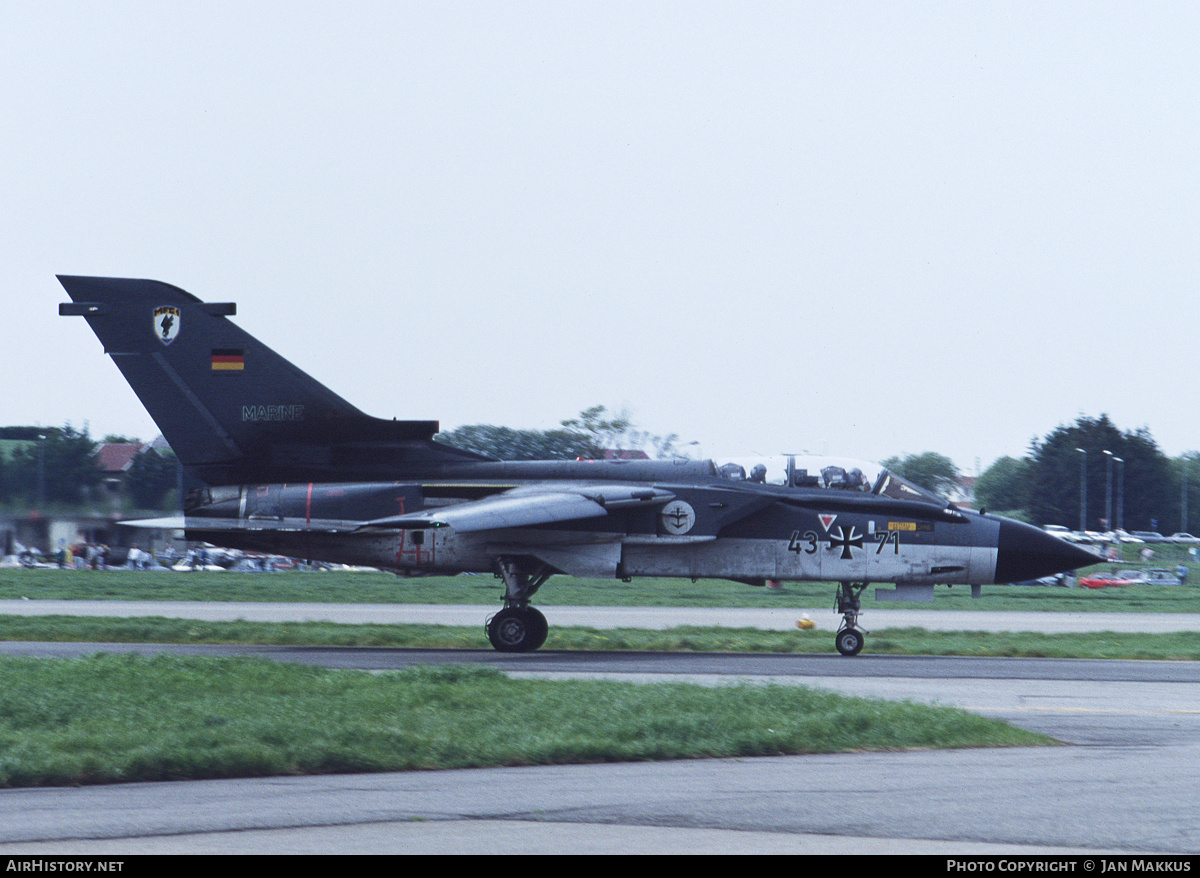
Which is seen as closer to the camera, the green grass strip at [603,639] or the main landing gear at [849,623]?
the main landing gear at [849,623]

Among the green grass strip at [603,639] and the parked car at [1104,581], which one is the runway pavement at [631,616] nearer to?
the green grass strip at [603,639]

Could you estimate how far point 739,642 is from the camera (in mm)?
22188

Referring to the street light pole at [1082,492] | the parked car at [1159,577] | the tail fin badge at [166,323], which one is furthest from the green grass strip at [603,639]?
the street light pole at [1082,492]

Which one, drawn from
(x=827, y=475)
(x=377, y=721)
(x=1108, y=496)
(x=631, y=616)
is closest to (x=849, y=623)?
(x=827, y=475)

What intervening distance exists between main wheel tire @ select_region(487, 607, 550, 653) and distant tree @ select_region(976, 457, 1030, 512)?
75.8 meters

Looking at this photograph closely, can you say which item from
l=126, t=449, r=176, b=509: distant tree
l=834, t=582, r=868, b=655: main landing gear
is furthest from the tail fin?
l=834, t=582, r=868, b=655: main landing gear

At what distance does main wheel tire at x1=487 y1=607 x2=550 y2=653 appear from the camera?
67.4 feet

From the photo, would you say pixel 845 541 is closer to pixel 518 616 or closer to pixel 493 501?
pixel 518 616

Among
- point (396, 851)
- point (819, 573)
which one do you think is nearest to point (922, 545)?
point (819, 573)

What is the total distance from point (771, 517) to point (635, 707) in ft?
31.5

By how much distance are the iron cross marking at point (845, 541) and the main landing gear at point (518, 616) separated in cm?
459

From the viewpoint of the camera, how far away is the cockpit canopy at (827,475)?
68.9 ft

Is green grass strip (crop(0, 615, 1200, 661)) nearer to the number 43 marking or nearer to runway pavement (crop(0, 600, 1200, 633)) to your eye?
the number 43 marking

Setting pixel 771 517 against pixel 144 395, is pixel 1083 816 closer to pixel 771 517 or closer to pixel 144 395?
pixel 771 517
